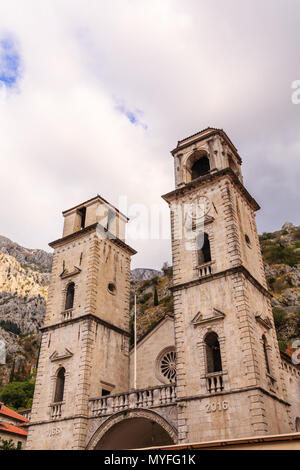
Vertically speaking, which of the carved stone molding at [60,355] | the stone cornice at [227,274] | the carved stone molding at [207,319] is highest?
the stone cornice at [227,274]

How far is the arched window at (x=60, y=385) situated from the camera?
22.5m

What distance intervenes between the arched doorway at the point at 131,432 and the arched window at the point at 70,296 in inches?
288

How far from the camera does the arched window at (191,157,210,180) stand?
82.9ft

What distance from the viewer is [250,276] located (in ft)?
64.3

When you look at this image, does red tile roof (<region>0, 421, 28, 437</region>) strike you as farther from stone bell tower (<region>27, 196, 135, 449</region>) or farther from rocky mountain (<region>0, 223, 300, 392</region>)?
rocky mountain (<region>0, 223, 300, 392</region>)

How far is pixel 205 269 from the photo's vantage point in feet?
66.0

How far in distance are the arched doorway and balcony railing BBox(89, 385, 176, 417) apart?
0.34 m

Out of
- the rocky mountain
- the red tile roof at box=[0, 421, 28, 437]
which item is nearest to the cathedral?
the red tile roof at box=[0, 421, 28, 437]

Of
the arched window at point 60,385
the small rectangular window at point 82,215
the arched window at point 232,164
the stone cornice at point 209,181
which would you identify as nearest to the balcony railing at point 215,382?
the arched window at point 60,385

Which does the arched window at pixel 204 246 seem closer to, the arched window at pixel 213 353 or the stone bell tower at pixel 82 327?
the arched window at pixel 213 353

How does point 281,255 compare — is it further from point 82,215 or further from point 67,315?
point 67,315
